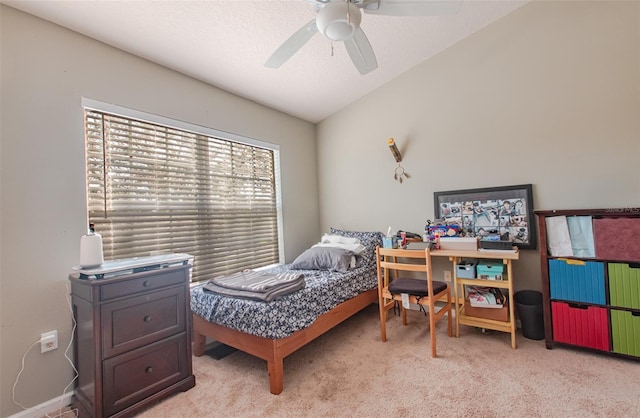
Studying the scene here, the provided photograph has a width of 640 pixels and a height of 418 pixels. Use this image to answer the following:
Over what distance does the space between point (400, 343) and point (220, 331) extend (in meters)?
1.48

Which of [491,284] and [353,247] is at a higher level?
[353,247]

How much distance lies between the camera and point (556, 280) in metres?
2.17

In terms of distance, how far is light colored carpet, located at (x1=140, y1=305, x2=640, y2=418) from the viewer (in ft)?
5.21

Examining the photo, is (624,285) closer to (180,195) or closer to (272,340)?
(272,340)

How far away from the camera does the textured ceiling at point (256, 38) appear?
1.83 meters

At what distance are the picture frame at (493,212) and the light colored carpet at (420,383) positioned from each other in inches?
35.3

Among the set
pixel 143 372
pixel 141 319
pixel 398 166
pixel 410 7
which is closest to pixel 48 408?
pixel 143 372

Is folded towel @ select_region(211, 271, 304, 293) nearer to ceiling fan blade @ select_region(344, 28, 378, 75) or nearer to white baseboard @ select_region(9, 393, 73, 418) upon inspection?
white baseboard @ select_region(9, 393, 73, 418)

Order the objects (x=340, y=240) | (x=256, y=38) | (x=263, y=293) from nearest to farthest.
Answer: (x=263, y=293) < (x=256, y=38) < (x=340, y=240)

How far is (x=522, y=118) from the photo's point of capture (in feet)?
8.39

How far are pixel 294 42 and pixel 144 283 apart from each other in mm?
1719

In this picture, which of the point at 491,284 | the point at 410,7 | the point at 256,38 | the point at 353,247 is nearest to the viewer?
the point at 410,7

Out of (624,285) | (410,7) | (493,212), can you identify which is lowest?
(624,285)

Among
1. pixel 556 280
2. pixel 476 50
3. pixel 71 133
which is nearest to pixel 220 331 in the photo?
pixel 71 133
